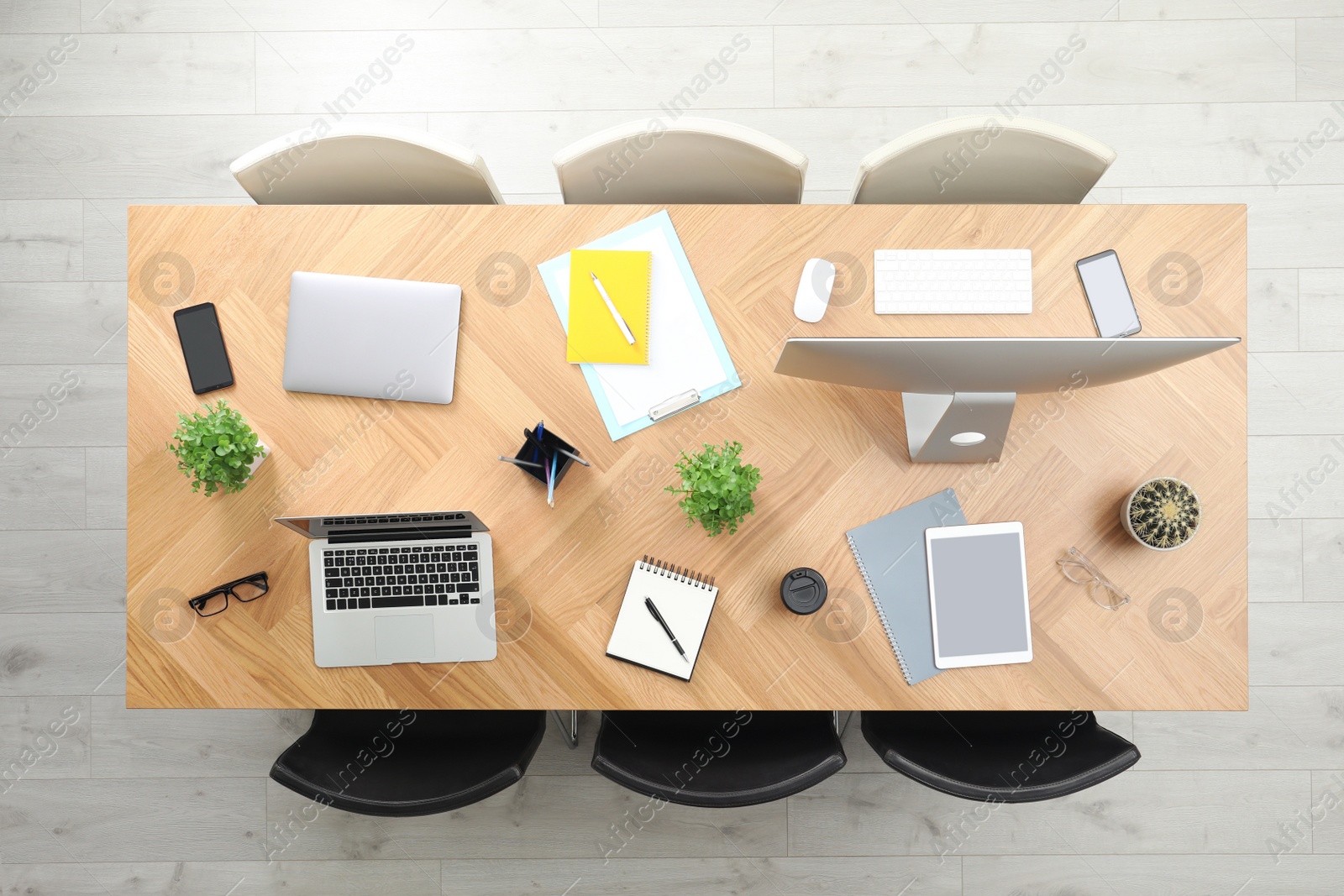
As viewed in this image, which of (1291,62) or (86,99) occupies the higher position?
(1291,62)

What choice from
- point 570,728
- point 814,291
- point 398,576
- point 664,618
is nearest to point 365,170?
point 398,576

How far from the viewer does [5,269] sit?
6.88ft

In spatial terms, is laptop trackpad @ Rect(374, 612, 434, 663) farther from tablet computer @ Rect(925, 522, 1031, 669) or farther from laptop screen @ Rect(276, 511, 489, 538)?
tablet computer @ Rect(925, 522, 1031, 669)

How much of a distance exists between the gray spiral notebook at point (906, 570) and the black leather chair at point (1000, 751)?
173mm

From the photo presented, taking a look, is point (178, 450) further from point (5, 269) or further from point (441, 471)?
point (5, 269)

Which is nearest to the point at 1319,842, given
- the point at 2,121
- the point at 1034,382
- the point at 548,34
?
the point at 1034,382

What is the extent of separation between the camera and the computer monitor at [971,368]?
1034 millimetres

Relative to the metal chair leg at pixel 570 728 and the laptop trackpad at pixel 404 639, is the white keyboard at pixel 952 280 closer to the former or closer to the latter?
the laptop trackpad at pixel 404 639

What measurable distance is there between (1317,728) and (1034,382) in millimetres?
1675

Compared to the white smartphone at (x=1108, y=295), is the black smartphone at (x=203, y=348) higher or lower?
lower

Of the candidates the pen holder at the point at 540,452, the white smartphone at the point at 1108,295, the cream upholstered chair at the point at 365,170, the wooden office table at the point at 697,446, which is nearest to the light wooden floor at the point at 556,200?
the cream upholstered chair at the point at 365,170

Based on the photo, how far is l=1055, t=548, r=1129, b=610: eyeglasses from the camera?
1359 mm

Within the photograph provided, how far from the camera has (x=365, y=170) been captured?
1.46 metres

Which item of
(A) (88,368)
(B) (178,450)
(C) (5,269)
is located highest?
(B) (178,450)
